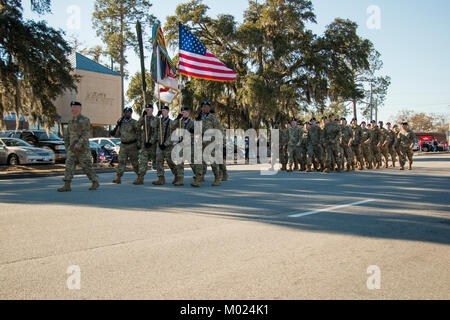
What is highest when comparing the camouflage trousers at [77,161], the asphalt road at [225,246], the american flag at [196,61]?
the american flag at [196,61]

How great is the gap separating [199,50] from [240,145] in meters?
15.7

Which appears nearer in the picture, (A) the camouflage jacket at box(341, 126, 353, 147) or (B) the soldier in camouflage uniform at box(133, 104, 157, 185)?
(B) the soldier in camouflage uniform at box(133, 104, 157, 185)

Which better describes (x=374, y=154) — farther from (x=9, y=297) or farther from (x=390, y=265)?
(x=9, y=297)

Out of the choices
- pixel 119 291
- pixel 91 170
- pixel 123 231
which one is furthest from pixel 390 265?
pixel 91 170

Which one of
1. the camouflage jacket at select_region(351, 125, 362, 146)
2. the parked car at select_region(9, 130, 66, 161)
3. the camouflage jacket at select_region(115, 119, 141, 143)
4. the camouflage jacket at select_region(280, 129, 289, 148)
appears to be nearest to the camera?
the camouflage jacket at select_region(115, 119, 141, 143)

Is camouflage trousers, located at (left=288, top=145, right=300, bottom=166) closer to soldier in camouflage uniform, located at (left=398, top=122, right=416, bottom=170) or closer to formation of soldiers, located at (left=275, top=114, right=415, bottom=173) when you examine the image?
formation of soldiers, located at (left=275, top=114, right=415, bottom=173)

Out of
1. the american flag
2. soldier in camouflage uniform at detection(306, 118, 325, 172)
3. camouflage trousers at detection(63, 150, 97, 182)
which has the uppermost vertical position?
the american flag

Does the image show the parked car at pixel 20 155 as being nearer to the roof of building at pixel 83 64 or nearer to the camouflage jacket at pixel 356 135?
the camouflage jacket at pixel 356 135

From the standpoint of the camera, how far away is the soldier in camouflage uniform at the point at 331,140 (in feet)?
53.8

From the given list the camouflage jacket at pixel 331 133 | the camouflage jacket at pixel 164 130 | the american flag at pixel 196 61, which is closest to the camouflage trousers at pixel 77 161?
the camouflage jacket at pixel 164 130

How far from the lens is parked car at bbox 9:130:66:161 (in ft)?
71.5

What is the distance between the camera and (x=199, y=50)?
1552 cm

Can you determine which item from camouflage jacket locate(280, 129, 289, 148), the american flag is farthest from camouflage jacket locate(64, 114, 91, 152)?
camouflage jacket locate(280, 129, 289, 148)

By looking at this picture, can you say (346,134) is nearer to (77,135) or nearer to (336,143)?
(336,143)
